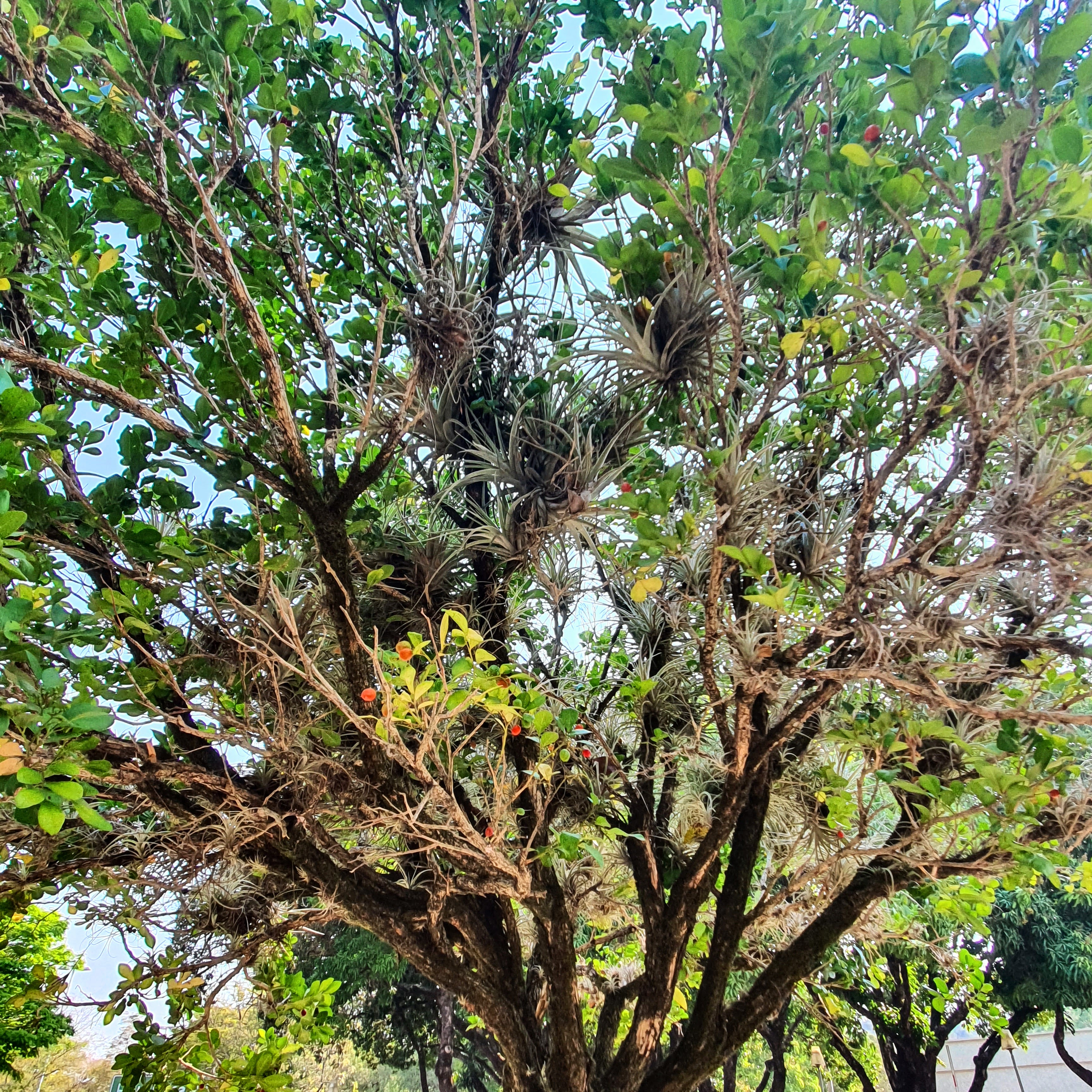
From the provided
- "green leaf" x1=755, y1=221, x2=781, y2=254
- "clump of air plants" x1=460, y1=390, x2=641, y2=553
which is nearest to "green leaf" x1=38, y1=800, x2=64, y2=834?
"clump of air plants" x1=460, y1=390, x2=641, y2=553

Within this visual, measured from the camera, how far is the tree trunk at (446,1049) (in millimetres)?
9375

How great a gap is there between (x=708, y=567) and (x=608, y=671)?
1.03m

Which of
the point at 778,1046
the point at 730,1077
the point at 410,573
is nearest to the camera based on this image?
the point at 410,573

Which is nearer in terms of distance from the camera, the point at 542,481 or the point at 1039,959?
the point at 542,481

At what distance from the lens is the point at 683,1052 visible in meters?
2.79

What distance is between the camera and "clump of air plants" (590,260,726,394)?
2.06 meters

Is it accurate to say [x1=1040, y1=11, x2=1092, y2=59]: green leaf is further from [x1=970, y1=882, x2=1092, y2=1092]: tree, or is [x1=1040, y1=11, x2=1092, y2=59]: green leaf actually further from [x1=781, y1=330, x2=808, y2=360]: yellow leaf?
→ [x1=970, y1=882, x2=1092, y2=1092]: tree

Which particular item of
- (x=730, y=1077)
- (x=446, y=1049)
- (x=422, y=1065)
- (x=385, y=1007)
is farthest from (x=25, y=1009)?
(x=730, y=1077)

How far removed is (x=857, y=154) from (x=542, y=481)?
1.34 metres

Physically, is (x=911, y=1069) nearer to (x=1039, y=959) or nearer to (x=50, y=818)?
(x=1039, y=959)

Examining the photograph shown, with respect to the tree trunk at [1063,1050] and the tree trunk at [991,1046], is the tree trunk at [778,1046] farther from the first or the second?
the tree trunk at [1063,1050]

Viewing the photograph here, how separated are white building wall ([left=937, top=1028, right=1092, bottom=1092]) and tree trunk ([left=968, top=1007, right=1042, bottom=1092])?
22.8ft

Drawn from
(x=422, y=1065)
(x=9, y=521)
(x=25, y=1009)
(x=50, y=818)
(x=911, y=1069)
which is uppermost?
(x=9, y=521)

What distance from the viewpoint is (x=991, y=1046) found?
31.8ft
